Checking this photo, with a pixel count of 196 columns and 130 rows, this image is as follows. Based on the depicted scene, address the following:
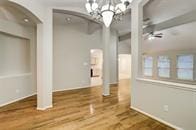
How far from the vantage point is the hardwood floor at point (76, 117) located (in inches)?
119

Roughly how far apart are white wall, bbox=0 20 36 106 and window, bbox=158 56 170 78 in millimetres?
7208

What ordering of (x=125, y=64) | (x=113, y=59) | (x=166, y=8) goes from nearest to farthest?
(x=166, y=8), (x=113, y=59), (x=125, y=64)

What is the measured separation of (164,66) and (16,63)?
7.86 m

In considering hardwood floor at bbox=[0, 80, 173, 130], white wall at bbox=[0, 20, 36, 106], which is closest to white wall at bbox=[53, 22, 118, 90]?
white wall at bbox=[0, 20, 36, 106]

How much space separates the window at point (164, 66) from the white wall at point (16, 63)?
7.21 m

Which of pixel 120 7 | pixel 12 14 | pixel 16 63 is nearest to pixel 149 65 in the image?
pixel 120 7

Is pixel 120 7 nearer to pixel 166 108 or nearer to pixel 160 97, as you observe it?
pixel 160 97

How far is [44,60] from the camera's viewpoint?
13.4ft

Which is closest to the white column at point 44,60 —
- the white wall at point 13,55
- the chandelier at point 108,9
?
the white wall at point 13,55

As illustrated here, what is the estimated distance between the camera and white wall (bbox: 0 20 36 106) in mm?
→ 4586

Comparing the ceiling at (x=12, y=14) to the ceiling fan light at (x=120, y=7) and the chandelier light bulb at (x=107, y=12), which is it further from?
the ceiling fan light at (x=120, y=7)

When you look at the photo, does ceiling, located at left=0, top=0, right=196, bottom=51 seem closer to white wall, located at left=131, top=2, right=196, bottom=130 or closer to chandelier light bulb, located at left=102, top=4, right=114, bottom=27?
white wall, located at left=131, top=2, right=196, bottom=130

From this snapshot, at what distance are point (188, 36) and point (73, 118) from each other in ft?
21.5

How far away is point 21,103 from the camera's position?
15.4ft
